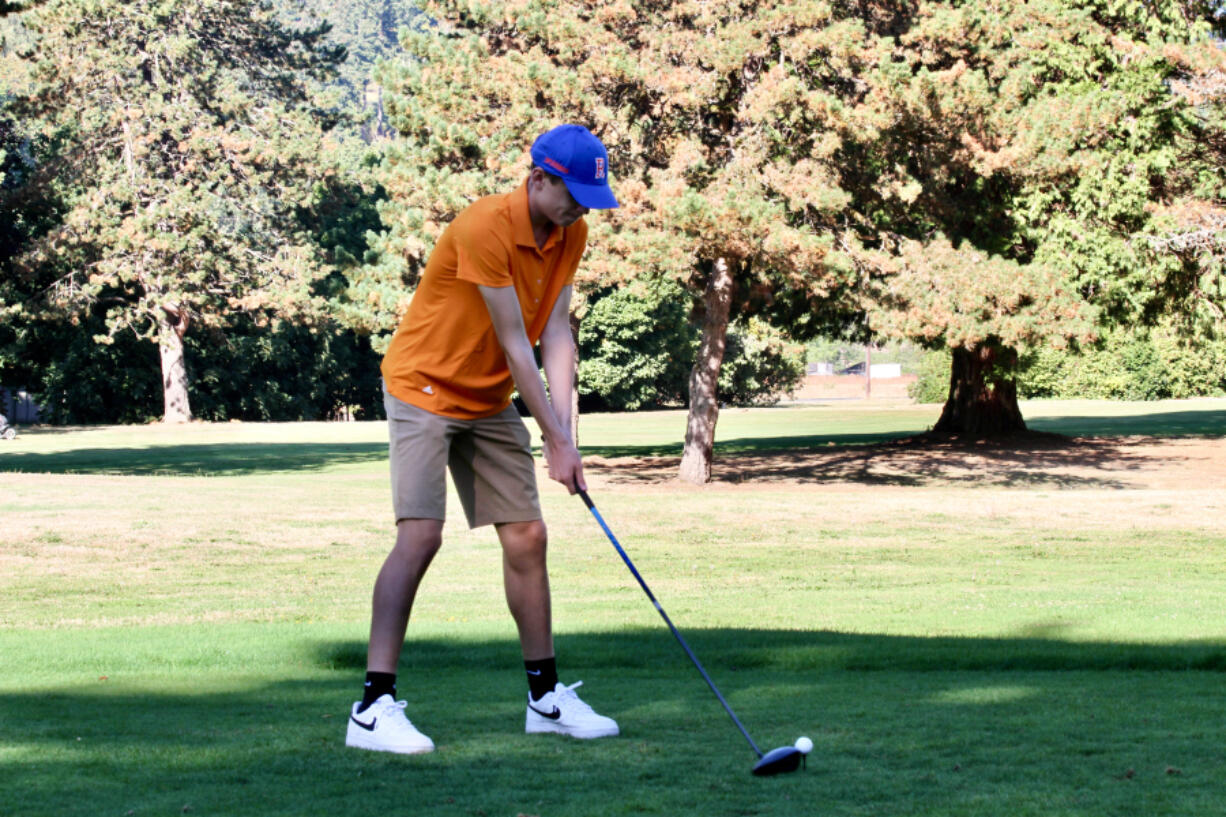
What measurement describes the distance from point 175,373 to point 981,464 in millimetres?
30390

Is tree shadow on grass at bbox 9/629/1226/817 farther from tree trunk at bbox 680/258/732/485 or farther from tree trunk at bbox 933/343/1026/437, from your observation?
tree trunk at bbox 933/343/1026/437

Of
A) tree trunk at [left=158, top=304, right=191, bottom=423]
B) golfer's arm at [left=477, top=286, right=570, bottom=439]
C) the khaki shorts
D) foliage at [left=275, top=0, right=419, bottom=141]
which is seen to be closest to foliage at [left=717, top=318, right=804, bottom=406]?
tree trunk at [left=158, top=304, right=191, bottom=423]

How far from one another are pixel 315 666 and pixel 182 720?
178 centimetres

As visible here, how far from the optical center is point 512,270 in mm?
4582

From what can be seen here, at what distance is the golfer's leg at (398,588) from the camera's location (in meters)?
4.59

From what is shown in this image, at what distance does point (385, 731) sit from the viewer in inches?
168

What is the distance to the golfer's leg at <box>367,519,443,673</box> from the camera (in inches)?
181

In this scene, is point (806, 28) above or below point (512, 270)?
above

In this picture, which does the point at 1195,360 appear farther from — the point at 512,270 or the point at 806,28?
the point at 512,270

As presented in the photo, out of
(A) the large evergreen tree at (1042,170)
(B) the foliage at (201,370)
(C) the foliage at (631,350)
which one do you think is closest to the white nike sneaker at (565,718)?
(A) the large evergreen tree at (1042,170)

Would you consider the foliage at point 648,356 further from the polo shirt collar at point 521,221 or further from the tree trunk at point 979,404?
the polo shirt collar at point 521,221

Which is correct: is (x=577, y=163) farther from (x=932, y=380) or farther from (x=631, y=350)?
(x=932, y=380)

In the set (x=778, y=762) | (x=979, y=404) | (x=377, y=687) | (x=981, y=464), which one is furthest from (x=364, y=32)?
(x=778, y=762)

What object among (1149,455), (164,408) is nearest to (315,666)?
(1149,455)
